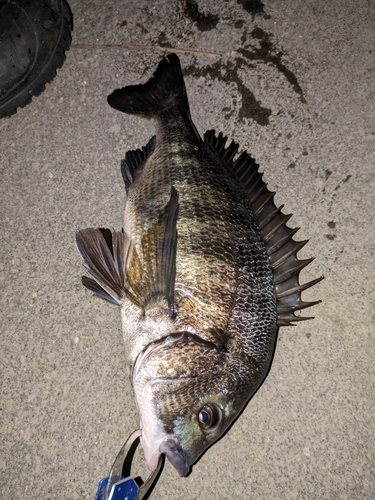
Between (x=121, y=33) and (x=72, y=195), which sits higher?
(x=121, y=33)

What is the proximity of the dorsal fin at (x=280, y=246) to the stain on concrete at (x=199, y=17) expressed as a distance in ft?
4.58

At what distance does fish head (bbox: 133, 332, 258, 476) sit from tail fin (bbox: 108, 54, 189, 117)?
62.0 inches

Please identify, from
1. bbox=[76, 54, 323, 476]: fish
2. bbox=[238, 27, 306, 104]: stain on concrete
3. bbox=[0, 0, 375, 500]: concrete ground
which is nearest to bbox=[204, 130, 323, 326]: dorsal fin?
bbox=[76, 54, 323, 476]: fish

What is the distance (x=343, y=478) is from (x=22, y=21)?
3.53 meters

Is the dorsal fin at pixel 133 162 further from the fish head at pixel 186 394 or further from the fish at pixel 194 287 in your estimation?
the fish head at pixel 186 394

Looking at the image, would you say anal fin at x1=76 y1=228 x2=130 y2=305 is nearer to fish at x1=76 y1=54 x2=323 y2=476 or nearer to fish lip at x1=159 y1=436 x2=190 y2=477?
fish at x1=76 y1=54 x2=323 y2=476

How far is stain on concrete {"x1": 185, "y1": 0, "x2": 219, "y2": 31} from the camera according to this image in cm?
290

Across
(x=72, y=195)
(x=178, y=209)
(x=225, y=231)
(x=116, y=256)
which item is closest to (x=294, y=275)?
(x=225, y=231)

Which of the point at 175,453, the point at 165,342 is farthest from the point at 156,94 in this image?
the point at 175,453

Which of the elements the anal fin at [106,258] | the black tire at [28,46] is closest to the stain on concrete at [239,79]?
the black tire at [28,46]

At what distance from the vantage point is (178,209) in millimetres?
1936

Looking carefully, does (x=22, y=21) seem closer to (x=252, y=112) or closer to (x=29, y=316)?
(x=252, y=112)

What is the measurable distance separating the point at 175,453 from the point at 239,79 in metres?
2.42

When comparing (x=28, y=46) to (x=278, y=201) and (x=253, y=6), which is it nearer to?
(x=253, y=6)
